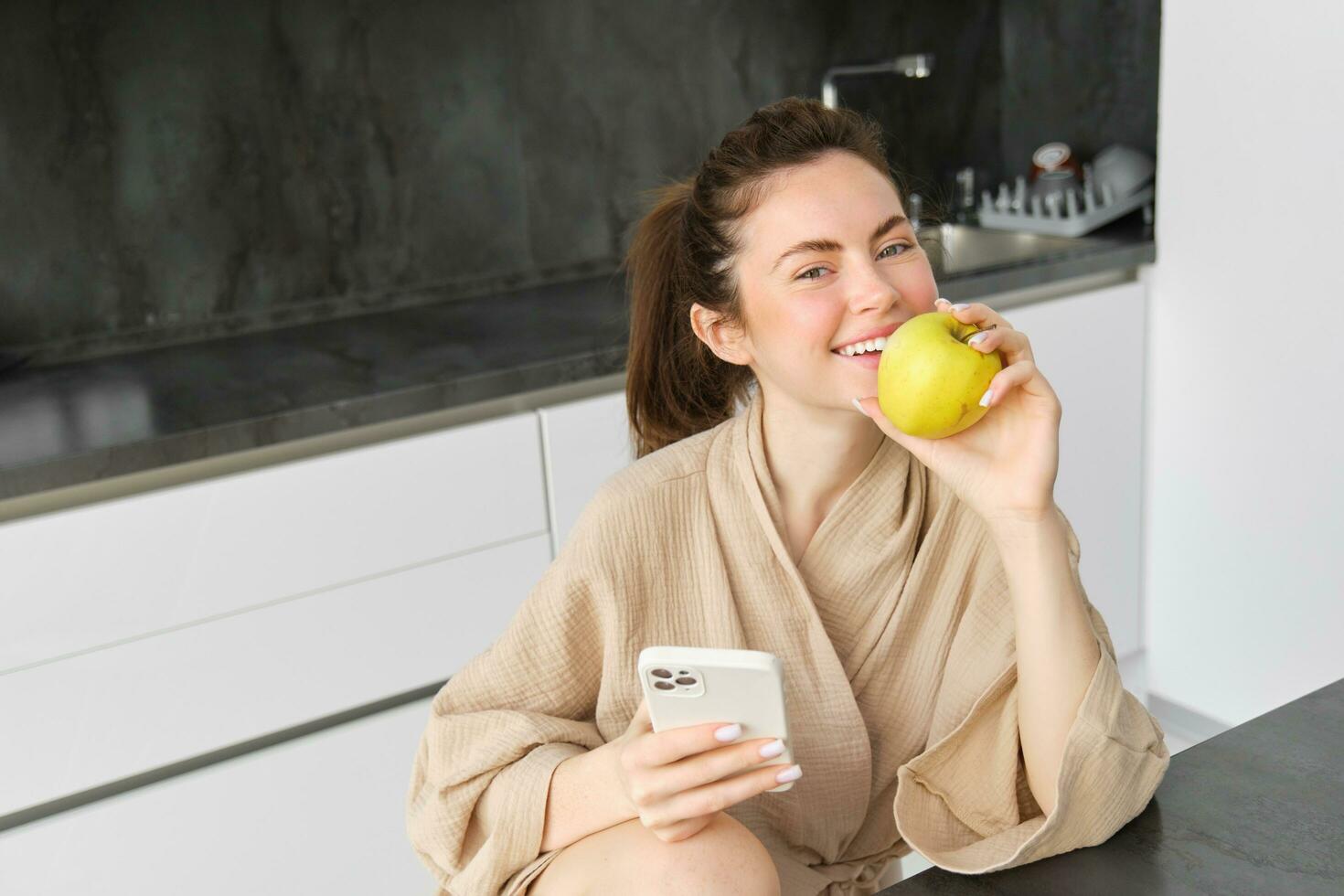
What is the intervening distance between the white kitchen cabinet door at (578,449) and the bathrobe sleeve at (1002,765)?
2.64 feet

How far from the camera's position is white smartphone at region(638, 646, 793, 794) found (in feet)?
2.77

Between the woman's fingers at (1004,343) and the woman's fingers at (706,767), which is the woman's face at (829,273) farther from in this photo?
the woman's fingers at (706,767)

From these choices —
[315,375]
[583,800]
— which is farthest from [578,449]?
[583,800]

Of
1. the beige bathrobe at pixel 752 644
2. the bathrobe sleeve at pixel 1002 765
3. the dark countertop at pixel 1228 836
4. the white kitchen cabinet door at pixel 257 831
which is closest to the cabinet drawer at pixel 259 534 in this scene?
the white kitchen cabinet door at pixel 257 831

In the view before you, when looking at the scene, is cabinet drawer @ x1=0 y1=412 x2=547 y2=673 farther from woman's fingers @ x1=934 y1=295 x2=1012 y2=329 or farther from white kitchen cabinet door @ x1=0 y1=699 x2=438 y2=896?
woman's fingers @ x1=934 y1=295 x2=1012 y2=329

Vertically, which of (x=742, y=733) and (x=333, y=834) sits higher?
(x=742, y=733)

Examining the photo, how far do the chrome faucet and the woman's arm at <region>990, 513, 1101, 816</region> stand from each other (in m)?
1.66

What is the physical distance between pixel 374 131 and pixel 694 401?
111 centimetres

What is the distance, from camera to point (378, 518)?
183cm

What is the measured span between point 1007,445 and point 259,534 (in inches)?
39.6

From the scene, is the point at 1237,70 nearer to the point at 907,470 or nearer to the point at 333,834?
the point at 907,470

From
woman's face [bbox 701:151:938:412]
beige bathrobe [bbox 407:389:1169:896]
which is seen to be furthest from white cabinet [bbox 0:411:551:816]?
woman's face [bbox 701:151:938:412]

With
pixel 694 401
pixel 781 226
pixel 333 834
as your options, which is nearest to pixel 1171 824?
pixel 781 226

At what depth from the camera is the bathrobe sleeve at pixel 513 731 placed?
45.6 inches
